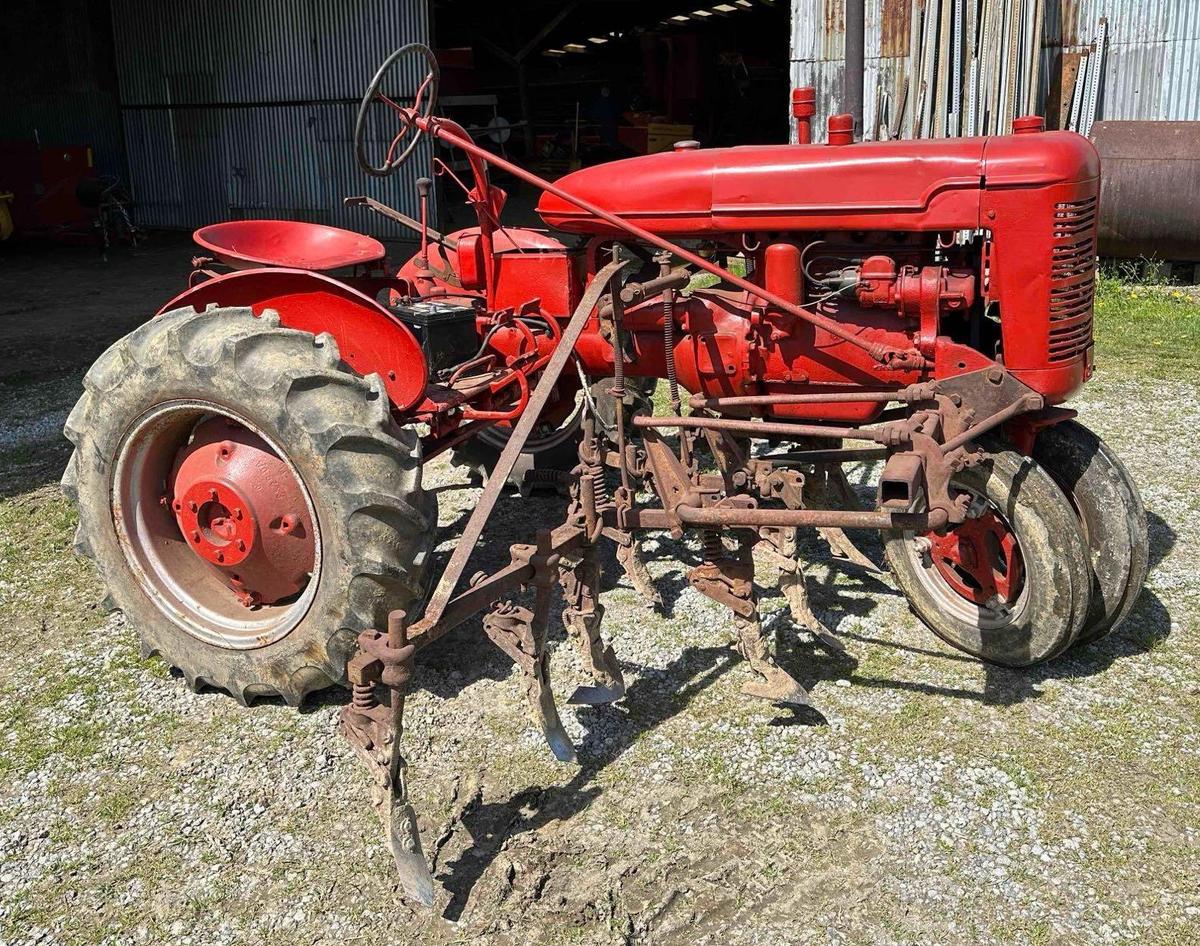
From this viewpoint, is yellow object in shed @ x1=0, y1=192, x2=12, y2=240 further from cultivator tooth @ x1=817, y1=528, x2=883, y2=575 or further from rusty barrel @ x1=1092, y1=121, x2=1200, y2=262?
cultivator tooth @ x1=817, y1=528, x2=883, y2=575

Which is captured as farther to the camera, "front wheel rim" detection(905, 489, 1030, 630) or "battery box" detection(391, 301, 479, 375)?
"battery box" detection(391, 301, 479, 375)

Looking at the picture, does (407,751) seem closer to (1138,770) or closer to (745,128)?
(1138,770)

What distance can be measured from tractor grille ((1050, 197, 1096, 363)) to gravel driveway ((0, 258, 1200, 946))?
97 centimetres

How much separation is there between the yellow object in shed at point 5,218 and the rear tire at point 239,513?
1079 centimetres

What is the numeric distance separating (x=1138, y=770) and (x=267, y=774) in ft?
7.26

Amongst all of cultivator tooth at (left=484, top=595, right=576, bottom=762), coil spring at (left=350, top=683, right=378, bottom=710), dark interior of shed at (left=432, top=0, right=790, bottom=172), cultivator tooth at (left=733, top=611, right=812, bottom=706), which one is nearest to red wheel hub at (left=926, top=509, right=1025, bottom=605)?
cultivator tooth at (left=733, top=611, right=812, bottom=706)

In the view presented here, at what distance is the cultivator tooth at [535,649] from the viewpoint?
9.22ft

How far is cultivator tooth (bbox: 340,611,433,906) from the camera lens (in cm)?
245

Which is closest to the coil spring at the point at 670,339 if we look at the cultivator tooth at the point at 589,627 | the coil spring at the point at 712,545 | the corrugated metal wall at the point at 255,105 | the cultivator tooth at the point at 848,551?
the coil spring at the point at 712,545

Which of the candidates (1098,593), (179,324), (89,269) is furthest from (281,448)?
(89,269)

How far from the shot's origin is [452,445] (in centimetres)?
357

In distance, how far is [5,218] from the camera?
1250 cm

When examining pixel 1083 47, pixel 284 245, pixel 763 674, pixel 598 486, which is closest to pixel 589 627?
pixel 598 486

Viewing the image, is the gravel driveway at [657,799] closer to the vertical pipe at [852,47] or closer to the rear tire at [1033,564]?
the rear tire at [1033,564]
